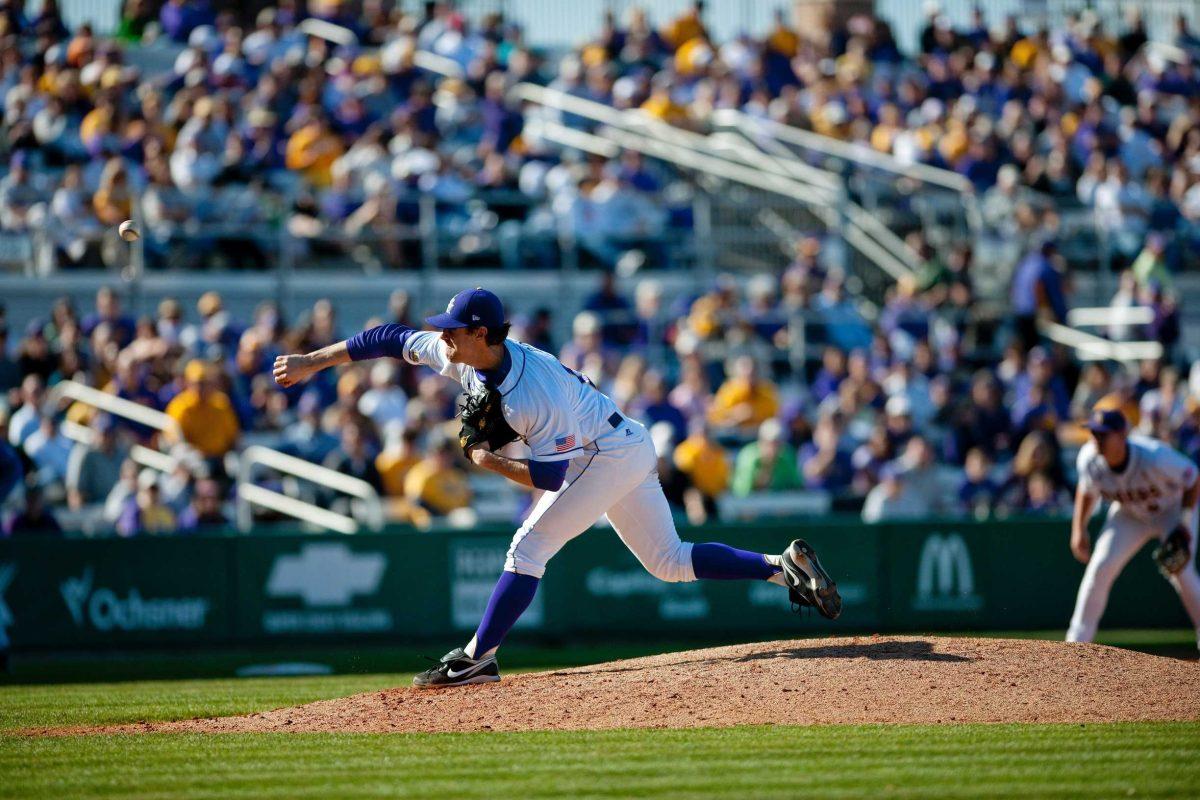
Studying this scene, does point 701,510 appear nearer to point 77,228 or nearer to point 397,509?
point 397,509

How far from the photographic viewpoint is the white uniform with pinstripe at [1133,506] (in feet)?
37.1

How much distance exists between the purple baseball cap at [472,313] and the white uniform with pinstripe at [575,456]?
0.35 m

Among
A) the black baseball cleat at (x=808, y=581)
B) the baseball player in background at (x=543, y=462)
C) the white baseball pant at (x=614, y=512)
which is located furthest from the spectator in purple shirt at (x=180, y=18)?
the black baseball cleat at (x=808, y=581)

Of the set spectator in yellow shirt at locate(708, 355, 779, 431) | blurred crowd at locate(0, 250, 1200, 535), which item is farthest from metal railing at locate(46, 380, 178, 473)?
spectator in yellow shirt at locate(708, 355, 779, 431)

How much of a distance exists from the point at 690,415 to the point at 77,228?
7.09m

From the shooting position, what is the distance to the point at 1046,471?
17.6 m

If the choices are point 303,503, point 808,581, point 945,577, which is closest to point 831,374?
point 945,577

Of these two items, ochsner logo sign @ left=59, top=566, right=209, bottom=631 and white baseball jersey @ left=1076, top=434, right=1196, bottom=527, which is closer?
white baseball jersey @ left=1076, top=434, right=1196, bottom=527

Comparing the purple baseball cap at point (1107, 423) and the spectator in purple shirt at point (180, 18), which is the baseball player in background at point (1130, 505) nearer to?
the purple baseball cap at point (1107, 423)

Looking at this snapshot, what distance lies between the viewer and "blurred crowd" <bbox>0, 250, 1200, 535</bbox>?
15.7 meters

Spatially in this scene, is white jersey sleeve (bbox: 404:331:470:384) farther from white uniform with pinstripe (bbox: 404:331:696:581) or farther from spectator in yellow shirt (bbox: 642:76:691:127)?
spectator in yellow shirt (bbox: 642:76:691:127)

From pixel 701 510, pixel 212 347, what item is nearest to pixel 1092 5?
pixel 701 510

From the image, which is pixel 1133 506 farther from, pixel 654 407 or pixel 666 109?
pixel 666 109

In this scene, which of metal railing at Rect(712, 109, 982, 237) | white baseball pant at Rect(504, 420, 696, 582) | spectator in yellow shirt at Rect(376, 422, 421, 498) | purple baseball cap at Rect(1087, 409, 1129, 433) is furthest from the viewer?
metal railing at Rect(712, 109, 982, 237)
